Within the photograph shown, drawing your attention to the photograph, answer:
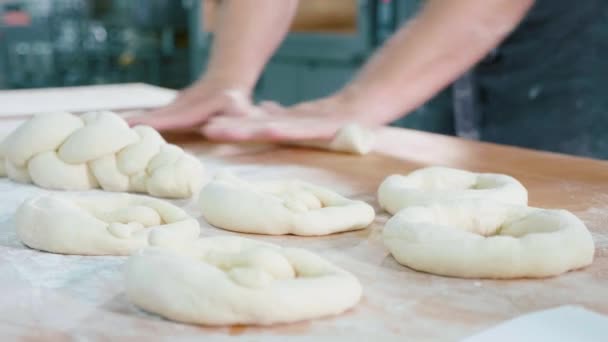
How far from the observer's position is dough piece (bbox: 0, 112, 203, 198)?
1.47 meters

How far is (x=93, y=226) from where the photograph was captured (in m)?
1.14

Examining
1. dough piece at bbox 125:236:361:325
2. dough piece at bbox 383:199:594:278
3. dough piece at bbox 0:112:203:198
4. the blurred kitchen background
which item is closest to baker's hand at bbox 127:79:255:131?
dough piece at bbox 0:112:203:198

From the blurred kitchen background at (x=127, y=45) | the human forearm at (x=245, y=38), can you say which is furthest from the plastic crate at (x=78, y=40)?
the human forearm at (x=245, y=38)

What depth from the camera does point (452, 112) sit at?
8.23 ft

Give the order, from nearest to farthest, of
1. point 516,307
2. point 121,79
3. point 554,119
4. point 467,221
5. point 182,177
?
point 516,307
point 467,221
point 182,177
point 554,119
point 121,79

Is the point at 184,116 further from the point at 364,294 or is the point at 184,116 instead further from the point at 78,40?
the point at 78,40

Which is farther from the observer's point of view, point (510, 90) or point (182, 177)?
point (510, 90)

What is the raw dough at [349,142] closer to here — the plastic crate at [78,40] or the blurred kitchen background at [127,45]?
the blurred kitchen background at [127,45]

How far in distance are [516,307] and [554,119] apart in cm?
156

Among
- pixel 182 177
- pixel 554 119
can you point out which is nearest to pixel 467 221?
pixel 182 177

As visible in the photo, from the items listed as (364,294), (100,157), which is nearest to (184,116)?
(100,157)

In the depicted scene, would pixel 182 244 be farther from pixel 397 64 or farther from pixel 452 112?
pixel 452 112

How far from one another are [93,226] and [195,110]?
1.08 meters

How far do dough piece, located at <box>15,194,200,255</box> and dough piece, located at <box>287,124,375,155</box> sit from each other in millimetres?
744
